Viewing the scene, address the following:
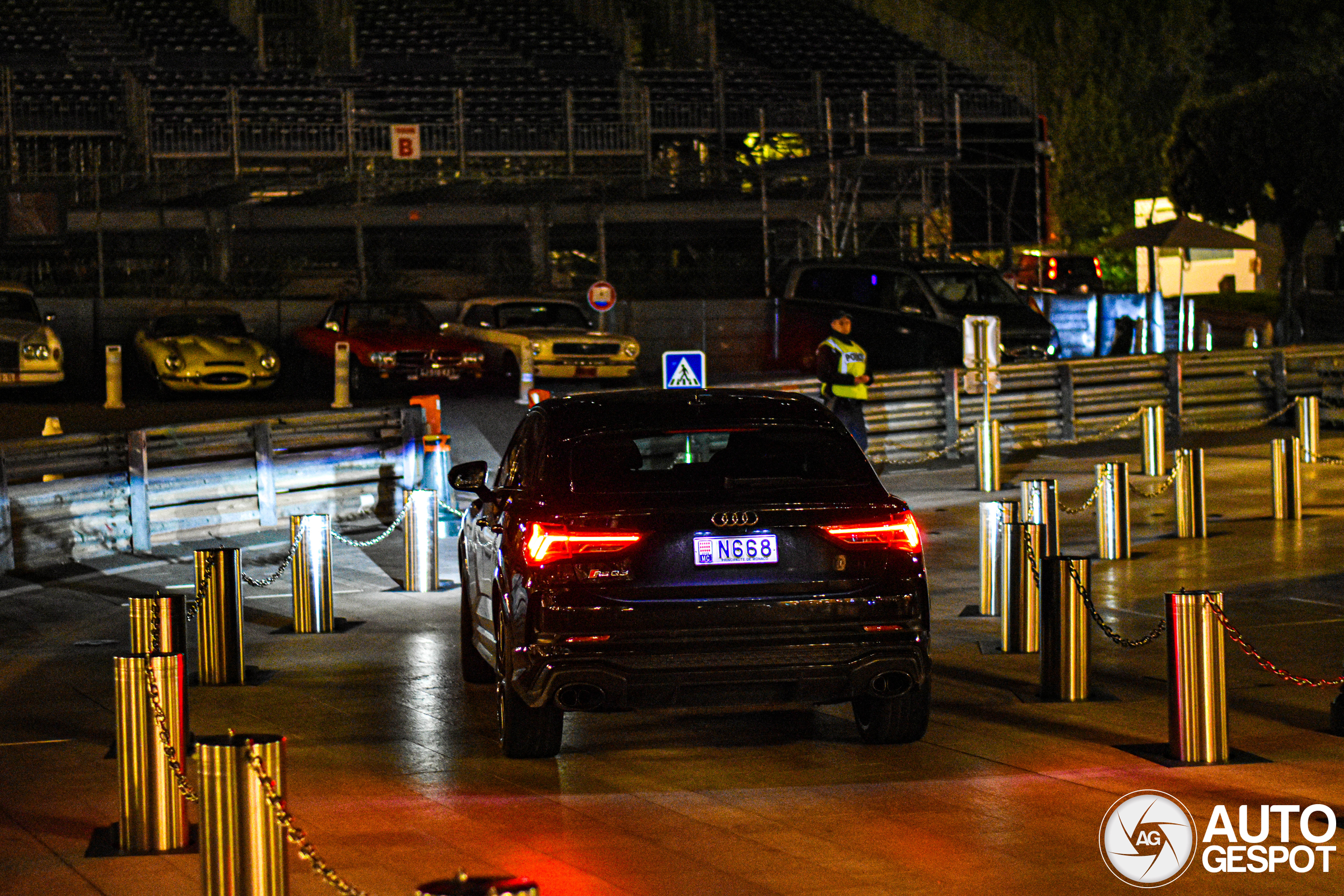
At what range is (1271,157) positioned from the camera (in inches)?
1619

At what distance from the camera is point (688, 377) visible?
58.3 feet

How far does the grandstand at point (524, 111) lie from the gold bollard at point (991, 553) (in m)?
23.8

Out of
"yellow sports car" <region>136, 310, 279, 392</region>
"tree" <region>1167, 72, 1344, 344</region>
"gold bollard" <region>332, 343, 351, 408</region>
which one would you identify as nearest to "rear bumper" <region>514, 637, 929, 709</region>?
"gold bollard" <region>332, 343, 351, 408</region>

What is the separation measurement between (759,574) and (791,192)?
31.5 meters

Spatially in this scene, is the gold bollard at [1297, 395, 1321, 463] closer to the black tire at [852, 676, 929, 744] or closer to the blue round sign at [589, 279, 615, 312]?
the blue round sign at [589, 279, 615, 312]

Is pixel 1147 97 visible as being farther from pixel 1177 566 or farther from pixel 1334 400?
pixel 1177 566

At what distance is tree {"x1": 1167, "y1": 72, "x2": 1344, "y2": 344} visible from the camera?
40.3 meters

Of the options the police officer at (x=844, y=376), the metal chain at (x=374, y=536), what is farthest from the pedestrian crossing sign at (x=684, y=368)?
the metal chain at (x=374, y=536)

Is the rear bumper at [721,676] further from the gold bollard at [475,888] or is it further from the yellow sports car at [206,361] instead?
the yellow sports car at [206,361]

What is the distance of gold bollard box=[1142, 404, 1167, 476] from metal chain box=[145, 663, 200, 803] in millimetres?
14778

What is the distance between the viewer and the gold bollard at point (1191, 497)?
14805mm

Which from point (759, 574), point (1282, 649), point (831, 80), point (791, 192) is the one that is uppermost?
point (831, 80)

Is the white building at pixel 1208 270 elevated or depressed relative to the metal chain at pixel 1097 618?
elevated

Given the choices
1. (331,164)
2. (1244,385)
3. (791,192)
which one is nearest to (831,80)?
(791,192)
